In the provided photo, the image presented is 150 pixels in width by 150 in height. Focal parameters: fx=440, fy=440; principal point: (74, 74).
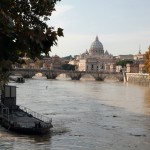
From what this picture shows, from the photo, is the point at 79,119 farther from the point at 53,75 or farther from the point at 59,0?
the point at 53,75

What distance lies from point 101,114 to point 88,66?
96903 millimetres

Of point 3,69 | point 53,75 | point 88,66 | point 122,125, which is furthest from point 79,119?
point 88,66

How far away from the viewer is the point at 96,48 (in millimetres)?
137625

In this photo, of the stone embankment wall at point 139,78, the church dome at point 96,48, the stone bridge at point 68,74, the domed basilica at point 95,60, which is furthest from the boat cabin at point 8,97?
the church dome at point 96,48

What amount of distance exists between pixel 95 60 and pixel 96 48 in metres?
16.8

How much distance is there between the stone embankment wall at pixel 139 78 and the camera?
66463 millimetres

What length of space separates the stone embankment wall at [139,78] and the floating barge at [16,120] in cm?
4784

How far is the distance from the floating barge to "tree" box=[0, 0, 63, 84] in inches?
337

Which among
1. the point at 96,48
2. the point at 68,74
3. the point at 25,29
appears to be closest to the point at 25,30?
the point at 25,29

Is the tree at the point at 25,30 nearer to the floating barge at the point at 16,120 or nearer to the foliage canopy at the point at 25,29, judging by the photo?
the foliage canopy at the point at 25,29

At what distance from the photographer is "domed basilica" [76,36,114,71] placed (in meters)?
119

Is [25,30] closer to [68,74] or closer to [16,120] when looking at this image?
[16,120]

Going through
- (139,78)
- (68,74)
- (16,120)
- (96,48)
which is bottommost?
(16,120)

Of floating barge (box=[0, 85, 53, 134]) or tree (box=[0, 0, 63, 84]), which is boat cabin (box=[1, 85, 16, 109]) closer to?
floating barge (box=[0, 85, 53, 134])
